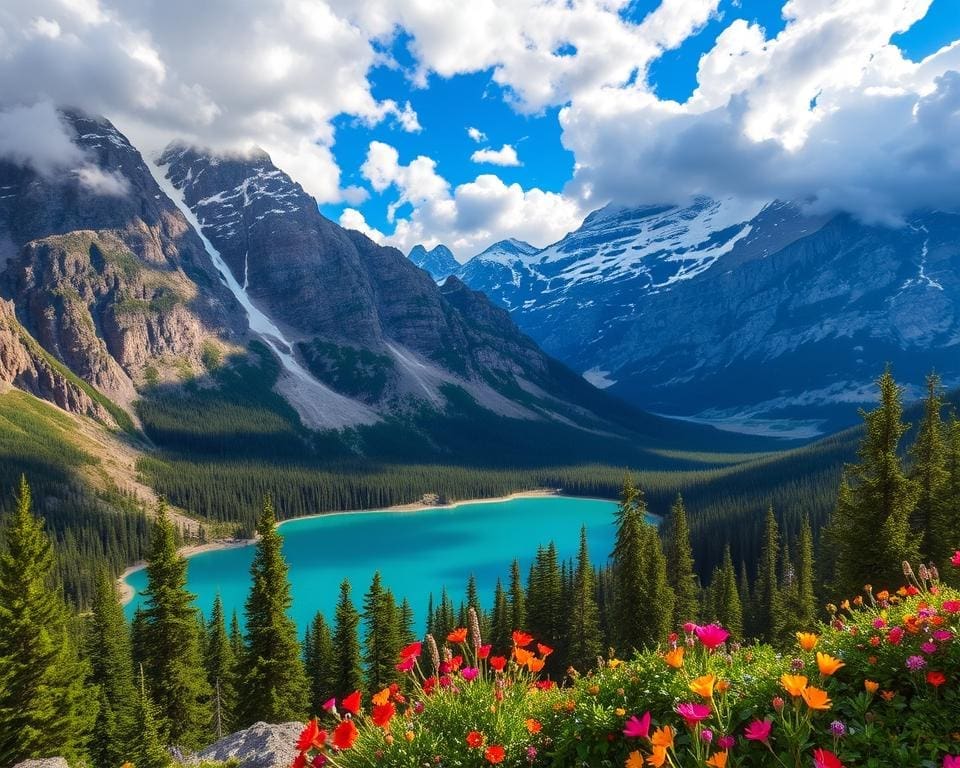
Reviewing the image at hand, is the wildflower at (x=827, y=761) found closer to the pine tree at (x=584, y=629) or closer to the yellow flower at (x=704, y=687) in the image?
the yellow flower at (x=704, y=687)

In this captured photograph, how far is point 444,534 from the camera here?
136 m

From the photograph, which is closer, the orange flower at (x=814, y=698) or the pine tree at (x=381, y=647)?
the orange flower at (x=814, y=698)

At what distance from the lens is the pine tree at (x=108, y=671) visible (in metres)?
29.7

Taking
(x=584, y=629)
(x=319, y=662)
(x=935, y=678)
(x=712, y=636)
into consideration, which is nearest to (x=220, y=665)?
(x=319, y=662)

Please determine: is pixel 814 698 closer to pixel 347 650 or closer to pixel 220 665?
pixel 347 650

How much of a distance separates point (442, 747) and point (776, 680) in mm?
2666

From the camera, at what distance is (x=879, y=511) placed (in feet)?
70.5

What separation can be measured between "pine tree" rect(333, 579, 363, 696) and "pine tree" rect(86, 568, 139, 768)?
34.8 ft

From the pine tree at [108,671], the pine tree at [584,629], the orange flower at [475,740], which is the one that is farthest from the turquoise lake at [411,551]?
the orange flower at [475,740]

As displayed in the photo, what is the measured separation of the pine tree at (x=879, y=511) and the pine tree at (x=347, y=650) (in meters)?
25.6

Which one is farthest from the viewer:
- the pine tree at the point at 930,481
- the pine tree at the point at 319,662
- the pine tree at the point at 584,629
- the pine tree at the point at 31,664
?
the pine tree at the point at 584,629

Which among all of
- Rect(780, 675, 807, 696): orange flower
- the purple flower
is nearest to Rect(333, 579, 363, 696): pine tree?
the purple flower

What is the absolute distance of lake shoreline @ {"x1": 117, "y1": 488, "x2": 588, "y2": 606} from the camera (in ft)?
318

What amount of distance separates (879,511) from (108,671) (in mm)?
40274
